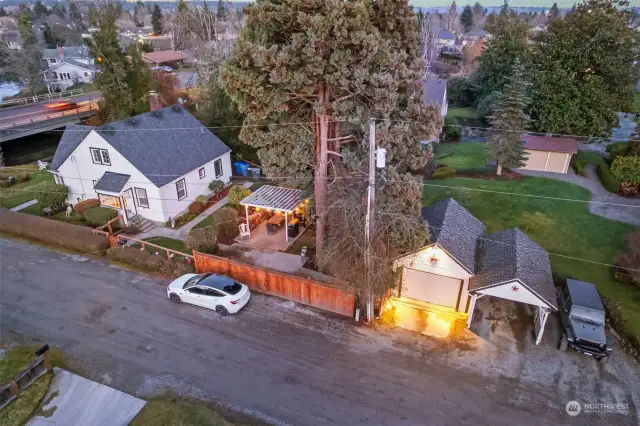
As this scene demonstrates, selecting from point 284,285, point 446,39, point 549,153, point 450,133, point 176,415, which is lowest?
point 176,415

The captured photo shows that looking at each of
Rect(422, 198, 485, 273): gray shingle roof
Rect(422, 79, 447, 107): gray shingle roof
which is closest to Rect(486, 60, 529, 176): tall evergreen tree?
Rect(422, 79, 447, 107): gray shingle roof

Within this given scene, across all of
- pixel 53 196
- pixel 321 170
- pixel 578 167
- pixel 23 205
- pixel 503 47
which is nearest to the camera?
pixel 321 170

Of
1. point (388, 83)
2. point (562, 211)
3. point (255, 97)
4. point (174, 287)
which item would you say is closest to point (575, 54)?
point (562, 211)

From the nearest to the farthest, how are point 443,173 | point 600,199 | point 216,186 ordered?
point 216,186, point 600,199, point 443,173

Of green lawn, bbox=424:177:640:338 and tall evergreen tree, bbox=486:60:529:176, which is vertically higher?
tall evergreen tree, bbox=486:60:529:176

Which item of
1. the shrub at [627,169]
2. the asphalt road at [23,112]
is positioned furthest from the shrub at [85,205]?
the shrub at [627,169]

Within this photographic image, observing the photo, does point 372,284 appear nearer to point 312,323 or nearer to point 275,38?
point 312,323

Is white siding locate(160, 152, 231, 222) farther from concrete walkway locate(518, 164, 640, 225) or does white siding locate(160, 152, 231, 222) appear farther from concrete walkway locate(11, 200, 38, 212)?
concrete walkway locate(518, 164, 640, 225)

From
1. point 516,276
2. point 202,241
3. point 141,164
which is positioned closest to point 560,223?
point 516,276

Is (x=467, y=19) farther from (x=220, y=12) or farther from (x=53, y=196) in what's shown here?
(x=53, y=196)
